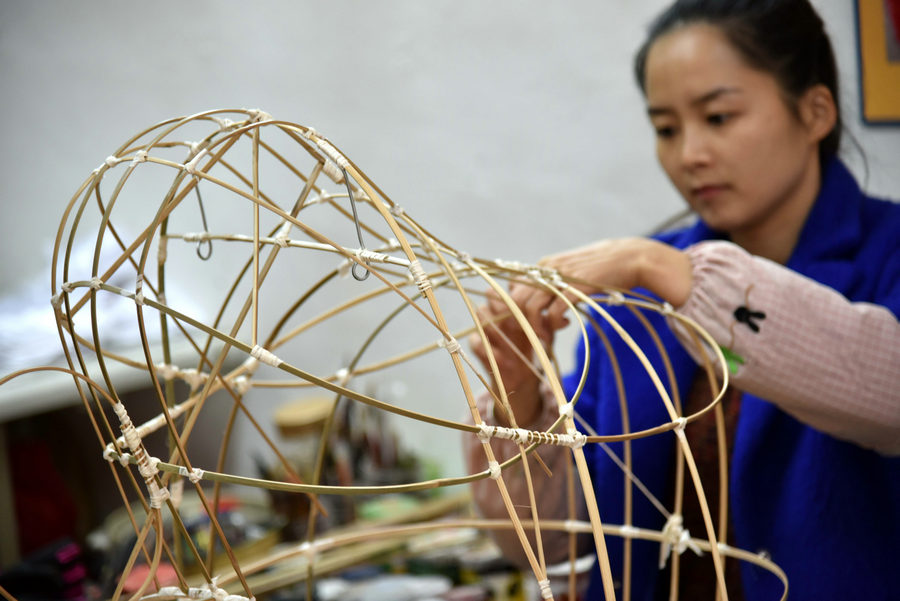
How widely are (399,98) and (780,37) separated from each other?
785 millimetres

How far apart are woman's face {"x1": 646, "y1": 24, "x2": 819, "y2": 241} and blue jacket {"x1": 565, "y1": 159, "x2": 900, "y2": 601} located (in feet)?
0.15

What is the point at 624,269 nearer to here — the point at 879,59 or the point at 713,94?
the point at 713,94

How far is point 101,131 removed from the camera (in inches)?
61.2

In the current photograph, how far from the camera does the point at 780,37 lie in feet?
2.52

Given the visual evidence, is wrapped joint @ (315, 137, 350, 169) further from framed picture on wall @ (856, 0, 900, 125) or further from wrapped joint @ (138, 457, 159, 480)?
framed picture on wall @ (856, 0, 900, 125)

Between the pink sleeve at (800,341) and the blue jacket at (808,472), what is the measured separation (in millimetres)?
80

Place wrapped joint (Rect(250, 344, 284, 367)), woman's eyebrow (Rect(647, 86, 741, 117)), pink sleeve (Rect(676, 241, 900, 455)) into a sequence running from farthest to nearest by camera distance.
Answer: woman's eyebrow (Rect(647, 86, 741, 117)), pink sleeve (Rect(676, 241, 900, 455)), wrapped joint (Rect(250, 344, 284, 367))

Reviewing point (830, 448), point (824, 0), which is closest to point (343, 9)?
point (824, 0)

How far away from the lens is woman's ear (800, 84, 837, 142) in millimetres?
782

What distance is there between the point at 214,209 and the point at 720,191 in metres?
1.07

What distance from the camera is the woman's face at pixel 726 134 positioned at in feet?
2.45

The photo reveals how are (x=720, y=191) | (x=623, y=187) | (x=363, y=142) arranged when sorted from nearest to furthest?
1. (x=720, y=191)
2. (x=623, y=187)
3. (x=363, y=142)

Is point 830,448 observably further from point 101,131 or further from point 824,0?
point 101,131

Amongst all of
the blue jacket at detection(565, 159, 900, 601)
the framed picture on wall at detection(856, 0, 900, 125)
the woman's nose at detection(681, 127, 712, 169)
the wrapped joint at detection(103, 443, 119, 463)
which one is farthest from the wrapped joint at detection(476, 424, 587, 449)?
the framed picture on wall at detection(856, 0, 900, 125)
